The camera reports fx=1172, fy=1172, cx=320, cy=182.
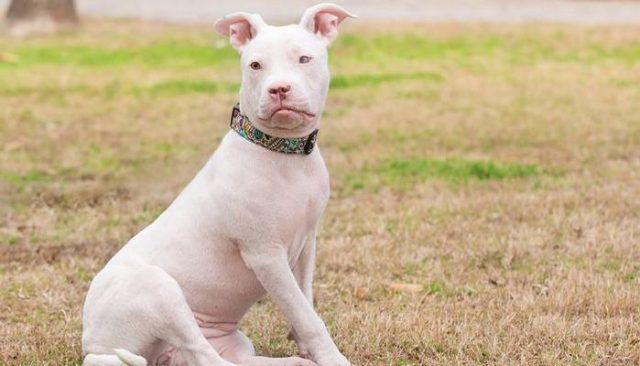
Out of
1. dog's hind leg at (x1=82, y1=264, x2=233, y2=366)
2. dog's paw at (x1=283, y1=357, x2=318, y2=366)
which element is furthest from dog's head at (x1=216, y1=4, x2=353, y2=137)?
dog's paw at (x1=283, y1=357, x2=318, y2=366)

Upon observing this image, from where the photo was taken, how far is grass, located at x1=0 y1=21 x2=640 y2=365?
16.4 feet

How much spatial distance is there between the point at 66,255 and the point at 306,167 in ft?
8.37

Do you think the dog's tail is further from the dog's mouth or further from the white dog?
the dog's mouth

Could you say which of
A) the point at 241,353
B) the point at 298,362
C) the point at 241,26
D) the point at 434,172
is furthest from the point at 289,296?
the point at 434,172

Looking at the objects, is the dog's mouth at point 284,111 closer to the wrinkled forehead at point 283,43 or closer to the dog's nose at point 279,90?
the dog's nose at point 279,90

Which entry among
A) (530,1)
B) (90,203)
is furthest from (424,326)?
(530,1)

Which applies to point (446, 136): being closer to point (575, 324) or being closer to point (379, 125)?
point (379, 125)

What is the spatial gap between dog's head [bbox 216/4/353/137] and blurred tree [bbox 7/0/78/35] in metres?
14.2

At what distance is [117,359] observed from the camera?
408 centimetres

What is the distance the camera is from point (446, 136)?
32.4ft

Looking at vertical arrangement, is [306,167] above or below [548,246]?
above

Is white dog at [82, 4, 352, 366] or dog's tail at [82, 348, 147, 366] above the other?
white dog at [82, 4, 352, 366]

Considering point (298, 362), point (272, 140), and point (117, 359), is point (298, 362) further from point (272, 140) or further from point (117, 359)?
point (272, 140)

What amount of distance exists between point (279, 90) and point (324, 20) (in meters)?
0.47
